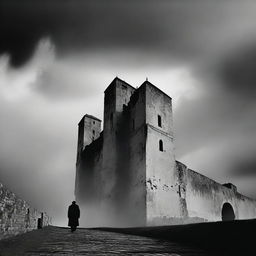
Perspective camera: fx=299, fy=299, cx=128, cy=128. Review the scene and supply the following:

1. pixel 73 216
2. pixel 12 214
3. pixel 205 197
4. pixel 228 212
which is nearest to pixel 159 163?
pixel 205 197

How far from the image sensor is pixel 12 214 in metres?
7.49

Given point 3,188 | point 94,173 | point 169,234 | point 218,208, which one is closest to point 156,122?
point 94,173

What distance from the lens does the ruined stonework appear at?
18.0 m

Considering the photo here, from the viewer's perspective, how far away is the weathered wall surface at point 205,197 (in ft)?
68.9

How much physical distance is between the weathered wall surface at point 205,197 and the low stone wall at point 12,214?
1278 cm

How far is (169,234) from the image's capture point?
26.3 ft

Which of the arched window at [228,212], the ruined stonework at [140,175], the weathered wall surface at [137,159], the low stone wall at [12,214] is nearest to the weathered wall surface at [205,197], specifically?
the ruined stonework at [140,175]

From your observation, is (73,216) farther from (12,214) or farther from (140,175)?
(140,175)

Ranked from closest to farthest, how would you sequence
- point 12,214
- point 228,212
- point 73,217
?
point 12,214
point 73,217
point 228,212

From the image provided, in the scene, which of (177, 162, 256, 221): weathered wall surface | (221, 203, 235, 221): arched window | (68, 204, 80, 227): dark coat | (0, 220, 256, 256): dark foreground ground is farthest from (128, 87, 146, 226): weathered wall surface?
(221, 203, 235, 221): arched window

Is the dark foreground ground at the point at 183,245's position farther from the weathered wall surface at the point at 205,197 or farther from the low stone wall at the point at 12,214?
the weathered wall surface at the point at 205,197

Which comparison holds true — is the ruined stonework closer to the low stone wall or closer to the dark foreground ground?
the low stone wall

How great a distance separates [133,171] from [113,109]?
5.47 m

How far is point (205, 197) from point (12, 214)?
18.6 m
